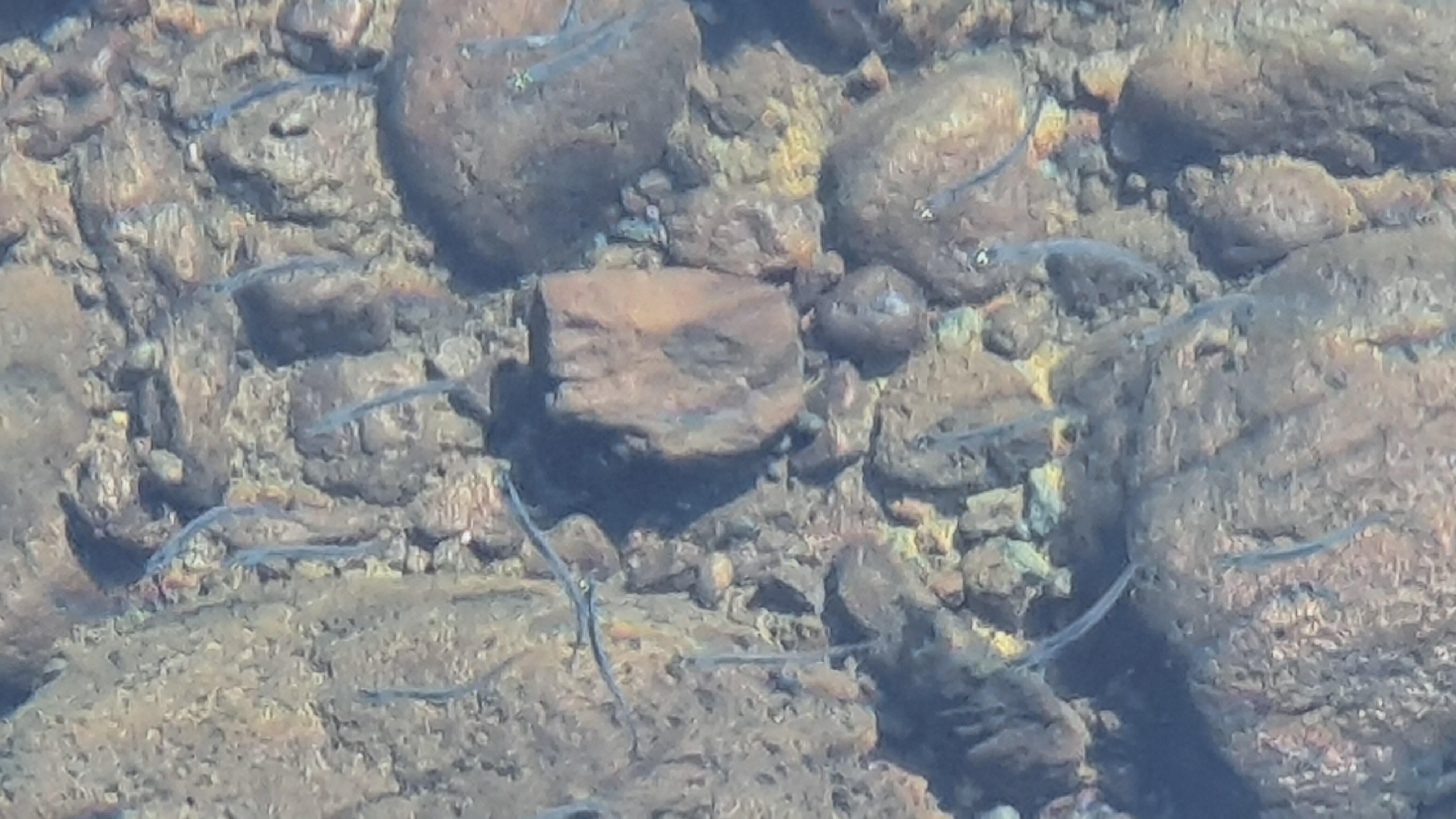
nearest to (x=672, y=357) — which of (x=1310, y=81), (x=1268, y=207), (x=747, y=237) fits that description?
(x=747, y=237)

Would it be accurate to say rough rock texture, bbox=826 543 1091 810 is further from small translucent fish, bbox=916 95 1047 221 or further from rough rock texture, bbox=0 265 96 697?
rough rock texture, bbox=0 265 96 697

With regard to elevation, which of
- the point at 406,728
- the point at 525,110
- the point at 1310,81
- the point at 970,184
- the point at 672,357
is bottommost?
the point at 406,728

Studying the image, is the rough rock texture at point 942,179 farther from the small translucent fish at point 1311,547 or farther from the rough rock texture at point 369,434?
the rough rock texture at point 369,434

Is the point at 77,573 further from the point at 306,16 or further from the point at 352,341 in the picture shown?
the point at 306,16

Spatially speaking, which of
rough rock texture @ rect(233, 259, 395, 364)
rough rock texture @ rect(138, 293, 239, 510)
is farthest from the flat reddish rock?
rough rock texture @ rect(138, 293, 239, 510)

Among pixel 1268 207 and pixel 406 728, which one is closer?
pixel 406 728

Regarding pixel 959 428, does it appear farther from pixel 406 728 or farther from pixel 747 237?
pixel 406 728
